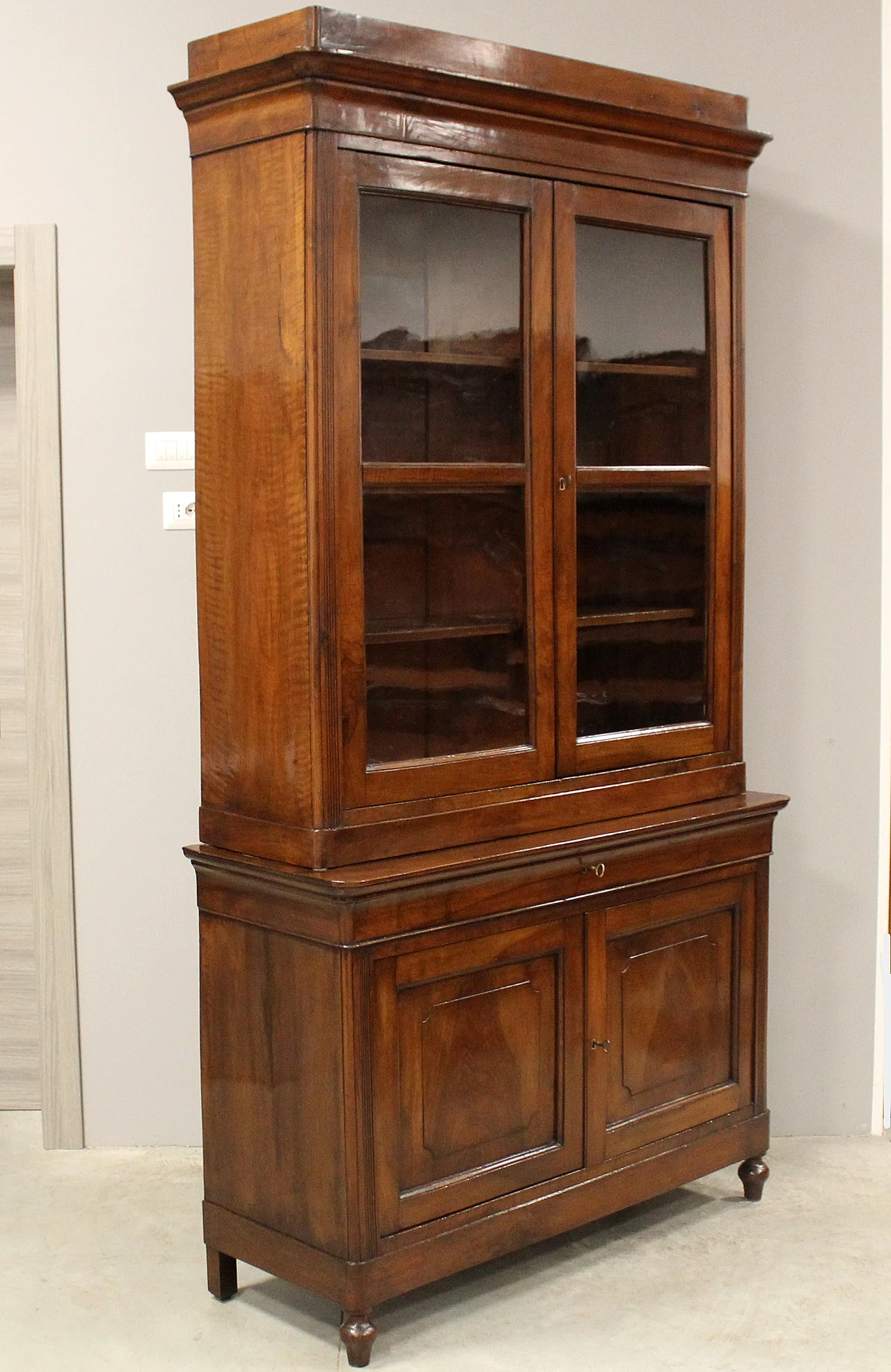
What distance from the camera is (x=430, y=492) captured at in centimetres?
266

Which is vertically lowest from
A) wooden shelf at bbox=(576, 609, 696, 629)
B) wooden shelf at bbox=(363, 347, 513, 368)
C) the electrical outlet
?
wooden shelf at bbox=(576, 609, 696, 629)

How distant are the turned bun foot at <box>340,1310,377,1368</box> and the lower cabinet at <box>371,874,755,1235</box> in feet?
0.50

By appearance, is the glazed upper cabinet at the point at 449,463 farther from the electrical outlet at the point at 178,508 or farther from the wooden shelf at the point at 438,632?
the electrical outlet at the point at 178,508

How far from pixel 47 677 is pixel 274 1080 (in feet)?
3.74

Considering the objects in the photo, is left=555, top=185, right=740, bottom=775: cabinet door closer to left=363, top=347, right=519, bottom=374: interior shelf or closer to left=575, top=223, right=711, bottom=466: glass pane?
left=575, top=223, right=711, bottom=466: glass pane

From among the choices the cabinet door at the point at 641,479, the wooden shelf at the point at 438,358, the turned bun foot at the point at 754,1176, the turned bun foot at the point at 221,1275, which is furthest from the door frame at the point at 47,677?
the turned bun foot at the point at 754,1176

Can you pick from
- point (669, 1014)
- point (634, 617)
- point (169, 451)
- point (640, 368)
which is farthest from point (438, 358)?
point (669, 1014)

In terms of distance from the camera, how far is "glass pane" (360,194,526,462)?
255 cm

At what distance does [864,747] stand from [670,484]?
913 mm

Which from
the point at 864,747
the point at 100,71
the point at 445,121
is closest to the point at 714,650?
the point at 864,747

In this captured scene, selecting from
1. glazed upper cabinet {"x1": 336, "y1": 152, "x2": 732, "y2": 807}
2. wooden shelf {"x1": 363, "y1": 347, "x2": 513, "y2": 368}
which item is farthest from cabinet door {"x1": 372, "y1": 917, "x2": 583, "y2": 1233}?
wooden shelf {"x1": 363, "y1": 347, "x2": 513, "y2": 368}

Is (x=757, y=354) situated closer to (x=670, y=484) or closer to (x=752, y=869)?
(x=670, y=484)

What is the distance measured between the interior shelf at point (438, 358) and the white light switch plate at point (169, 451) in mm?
826

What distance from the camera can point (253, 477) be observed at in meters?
2.57
